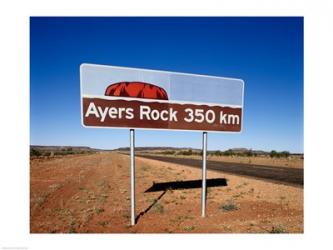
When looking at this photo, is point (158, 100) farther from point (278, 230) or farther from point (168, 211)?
point (278, 230)

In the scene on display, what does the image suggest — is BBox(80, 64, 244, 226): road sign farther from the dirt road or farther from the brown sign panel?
the dirt road

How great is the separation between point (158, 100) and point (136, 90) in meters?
0.53

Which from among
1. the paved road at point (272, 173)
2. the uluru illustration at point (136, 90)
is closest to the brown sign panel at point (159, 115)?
the uluru illustration at point (136, 90)

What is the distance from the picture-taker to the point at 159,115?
6.41 metres

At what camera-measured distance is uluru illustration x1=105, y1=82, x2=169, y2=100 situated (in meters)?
6.03

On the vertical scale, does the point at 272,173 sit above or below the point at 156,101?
below

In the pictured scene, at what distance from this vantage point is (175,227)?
628 centimetres

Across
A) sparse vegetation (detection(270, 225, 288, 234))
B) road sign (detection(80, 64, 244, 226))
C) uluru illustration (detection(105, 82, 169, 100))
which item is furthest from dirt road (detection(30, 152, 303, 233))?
uluru illustration (detection(105, 82, 169, 100))

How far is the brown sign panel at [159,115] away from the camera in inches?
233

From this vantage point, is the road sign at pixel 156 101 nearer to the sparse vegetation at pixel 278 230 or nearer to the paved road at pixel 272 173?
the sparse vegetation at pixel 278 230

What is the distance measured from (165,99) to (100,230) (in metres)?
3.08

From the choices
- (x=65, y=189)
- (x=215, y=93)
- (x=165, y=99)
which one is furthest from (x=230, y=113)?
(x=65, y=189)

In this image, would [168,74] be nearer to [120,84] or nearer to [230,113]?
[120,84]

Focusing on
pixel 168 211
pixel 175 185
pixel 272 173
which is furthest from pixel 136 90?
pixel 272 173
